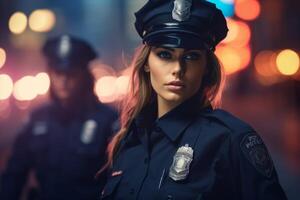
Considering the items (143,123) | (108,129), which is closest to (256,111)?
(108,129)

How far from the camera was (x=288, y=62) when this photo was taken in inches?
723

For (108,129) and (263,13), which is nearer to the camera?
(108,129)

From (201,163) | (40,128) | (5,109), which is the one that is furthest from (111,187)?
(5,109)

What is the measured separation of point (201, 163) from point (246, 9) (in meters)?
25.2

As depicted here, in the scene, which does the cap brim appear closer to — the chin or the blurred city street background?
the chin

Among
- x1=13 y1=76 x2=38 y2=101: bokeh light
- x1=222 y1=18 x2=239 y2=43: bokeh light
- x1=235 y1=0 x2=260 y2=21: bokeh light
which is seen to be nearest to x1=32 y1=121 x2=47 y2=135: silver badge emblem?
x1=13 y1=76 x2=38 y2=101: bokeh light

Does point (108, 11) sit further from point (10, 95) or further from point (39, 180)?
point (39, 180)

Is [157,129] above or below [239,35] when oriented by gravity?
above

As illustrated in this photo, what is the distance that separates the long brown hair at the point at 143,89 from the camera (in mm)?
1936

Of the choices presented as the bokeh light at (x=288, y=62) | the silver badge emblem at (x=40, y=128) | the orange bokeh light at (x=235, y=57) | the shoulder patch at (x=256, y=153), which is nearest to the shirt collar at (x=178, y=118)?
the shoulder patch at (x=256, y=153)

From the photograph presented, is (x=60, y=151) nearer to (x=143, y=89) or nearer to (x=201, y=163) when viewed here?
(x=143, y=89)

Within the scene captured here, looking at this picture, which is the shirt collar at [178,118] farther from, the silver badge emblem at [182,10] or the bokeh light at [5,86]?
the bokeh light at [5,86]

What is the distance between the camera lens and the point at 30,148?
3041 mm

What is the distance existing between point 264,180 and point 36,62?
944 cm
